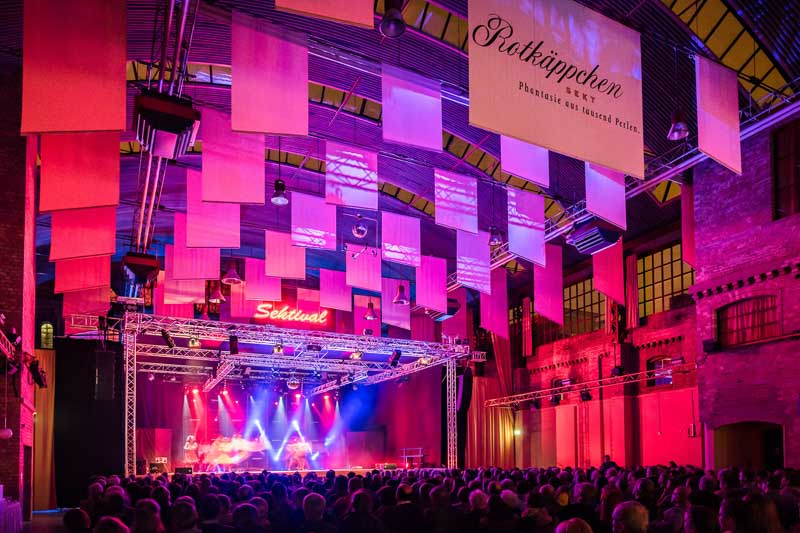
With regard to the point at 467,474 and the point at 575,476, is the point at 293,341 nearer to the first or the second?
the point at 467,474

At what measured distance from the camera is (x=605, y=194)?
41.5 feet

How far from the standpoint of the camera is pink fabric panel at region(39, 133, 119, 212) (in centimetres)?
1052

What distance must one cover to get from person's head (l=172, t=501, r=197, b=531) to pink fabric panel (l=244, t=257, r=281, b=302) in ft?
43.6

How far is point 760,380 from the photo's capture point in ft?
50.2

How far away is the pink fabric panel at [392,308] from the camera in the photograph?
71.1ft

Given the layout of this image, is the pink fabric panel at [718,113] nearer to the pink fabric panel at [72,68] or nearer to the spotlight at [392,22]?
the spotlight at [392,22]

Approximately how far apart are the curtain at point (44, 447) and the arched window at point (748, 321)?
66.0ft

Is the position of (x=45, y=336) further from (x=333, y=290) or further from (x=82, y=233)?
(x=82, y=233)

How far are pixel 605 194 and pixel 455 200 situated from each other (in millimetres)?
2808

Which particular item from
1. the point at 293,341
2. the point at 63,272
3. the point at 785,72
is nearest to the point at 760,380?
the point at 785,72

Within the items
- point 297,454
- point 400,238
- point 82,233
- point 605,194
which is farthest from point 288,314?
point 605,194

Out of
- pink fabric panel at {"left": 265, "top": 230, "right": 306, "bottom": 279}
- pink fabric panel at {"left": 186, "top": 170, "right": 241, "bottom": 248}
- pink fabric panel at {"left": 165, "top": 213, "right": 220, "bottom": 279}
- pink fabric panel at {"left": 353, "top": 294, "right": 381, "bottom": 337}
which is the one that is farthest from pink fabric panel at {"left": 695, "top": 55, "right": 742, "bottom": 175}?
pink fabric panel at {"left": 353, "top": 294, "right": 381, "bottom": 337}

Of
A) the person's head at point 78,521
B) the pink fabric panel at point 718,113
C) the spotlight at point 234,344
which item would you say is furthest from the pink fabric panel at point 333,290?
the person's head at point 78,521

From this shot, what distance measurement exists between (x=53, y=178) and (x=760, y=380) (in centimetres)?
1395
